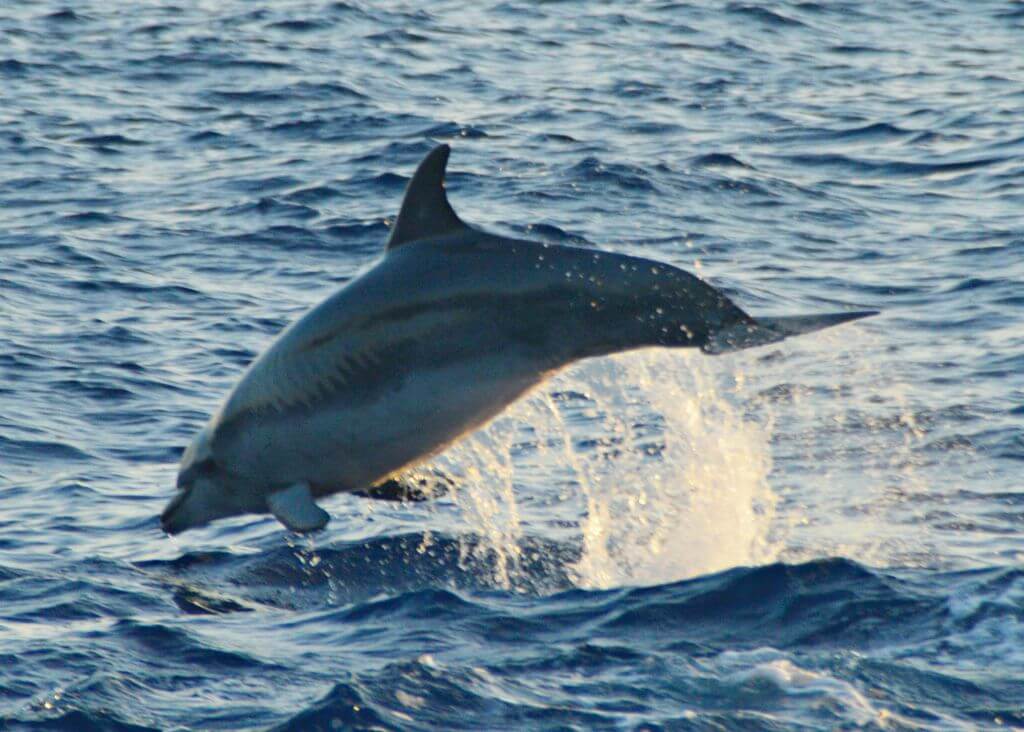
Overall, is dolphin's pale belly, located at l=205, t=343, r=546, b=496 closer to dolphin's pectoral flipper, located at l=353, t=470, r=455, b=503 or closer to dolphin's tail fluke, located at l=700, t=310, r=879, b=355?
dolphin's pectoral flipper, located at l=353, t=470, r=455, b=503

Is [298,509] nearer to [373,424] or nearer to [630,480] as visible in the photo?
[373,424]

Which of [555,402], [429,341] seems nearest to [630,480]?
[555,402]

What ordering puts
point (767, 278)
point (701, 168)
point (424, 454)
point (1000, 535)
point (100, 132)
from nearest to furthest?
point (424, 454), point (1000, 535), point (767, 278), point (701, 168), point (100, 132)

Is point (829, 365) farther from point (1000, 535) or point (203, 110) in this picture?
point (203, 110)

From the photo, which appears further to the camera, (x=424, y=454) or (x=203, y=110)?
(x=203, y=110)

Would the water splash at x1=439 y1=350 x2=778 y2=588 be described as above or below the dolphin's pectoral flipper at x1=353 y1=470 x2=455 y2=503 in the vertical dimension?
below

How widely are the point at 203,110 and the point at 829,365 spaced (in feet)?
42.2

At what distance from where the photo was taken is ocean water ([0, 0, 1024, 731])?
905cm

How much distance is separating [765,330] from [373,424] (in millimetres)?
2136

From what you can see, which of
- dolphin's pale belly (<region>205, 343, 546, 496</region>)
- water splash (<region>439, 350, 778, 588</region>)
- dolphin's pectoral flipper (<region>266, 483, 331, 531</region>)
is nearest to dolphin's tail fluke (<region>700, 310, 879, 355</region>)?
dolphin's pale belly (<region>205, 343, 546, 496</region>)

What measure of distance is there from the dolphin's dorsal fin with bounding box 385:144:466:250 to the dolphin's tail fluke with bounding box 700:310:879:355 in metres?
1.51

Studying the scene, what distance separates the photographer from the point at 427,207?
9.00m

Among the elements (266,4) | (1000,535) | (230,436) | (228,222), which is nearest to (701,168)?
(228,222)

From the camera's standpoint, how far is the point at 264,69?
92.0 ft
